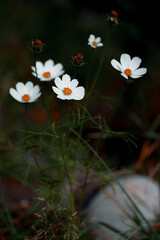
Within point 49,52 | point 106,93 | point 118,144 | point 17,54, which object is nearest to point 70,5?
point 49,52

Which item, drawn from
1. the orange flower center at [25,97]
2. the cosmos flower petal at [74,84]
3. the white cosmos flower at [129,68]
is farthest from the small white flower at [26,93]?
the white cosmos flower at [129,68]

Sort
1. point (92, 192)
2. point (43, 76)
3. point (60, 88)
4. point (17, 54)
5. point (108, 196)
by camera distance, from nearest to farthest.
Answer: point (60, 88) → point (43, 76) → point (108, 196) → point (92, 192) → point (17, 54)

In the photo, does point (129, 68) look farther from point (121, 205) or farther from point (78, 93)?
point (121, 205)

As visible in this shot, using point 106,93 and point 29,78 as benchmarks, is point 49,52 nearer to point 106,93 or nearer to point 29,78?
point 29,78

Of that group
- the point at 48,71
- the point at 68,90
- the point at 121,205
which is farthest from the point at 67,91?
the point at 121,205

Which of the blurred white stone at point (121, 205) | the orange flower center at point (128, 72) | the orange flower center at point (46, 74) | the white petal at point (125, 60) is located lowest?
the blurred white stone at point (121, 205)

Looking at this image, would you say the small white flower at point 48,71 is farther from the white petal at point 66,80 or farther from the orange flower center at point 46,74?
the white petal at point 66,80
